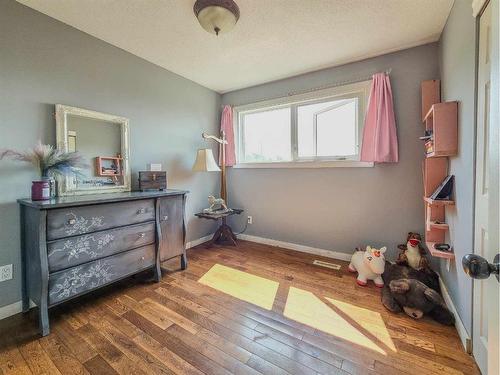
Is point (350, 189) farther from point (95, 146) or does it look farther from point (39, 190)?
point (39, 190)

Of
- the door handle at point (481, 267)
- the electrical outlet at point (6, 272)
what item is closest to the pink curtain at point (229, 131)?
the electrical outlet at point (6, 272)

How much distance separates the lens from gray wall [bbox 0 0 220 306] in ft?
5.47

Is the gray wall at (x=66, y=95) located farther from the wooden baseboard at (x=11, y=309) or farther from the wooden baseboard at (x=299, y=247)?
the wooden baseboard at (x=299, y=247)

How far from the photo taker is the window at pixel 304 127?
2660 mm

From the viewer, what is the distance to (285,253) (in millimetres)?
2930

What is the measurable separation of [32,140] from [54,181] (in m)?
0.35

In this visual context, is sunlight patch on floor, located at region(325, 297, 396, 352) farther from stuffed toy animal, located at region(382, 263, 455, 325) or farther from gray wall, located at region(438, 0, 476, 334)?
gray wall, located at region(438, 0, 476, 334)

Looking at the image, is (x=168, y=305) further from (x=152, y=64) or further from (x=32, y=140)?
(x=152, y=64)

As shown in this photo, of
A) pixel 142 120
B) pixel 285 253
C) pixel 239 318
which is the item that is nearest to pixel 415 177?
pixel 285 253

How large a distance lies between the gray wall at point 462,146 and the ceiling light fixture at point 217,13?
1.49 metres

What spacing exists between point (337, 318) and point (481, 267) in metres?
1.34

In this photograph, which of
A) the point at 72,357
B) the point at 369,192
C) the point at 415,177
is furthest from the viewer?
the point at 369,192

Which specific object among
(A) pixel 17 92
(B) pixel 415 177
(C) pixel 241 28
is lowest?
(B) pixel 415 177

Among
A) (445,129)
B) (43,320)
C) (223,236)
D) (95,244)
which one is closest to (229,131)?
(223,236)
